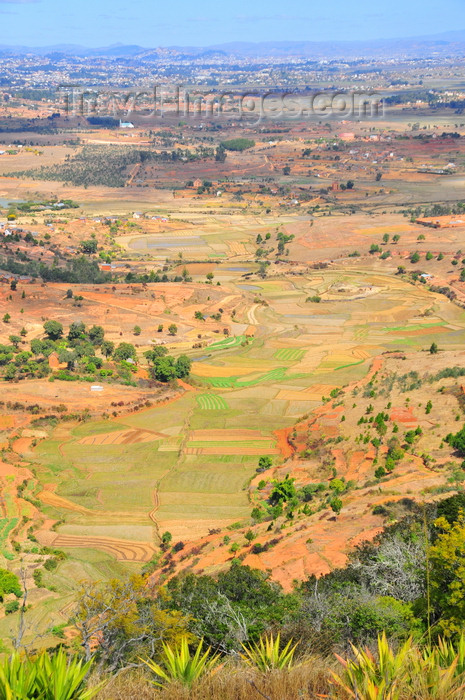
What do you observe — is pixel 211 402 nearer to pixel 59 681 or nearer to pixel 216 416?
pixel 216 416

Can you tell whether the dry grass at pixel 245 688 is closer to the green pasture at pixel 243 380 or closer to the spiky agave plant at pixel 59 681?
the spiky agave plant at pixel 59 681

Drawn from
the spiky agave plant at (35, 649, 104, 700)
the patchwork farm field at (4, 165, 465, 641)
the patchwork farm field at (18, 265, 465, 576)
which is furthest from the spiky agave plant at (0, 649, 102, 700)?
the patchwork farm field at (18, 265, 465, 576)

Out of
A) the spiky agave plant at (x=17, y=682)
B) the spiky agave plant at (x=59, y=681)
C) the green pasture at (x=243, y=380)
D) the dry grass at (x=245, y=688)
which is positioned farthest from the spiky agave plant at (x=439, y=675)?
the green pasture at (x=243, y=380)

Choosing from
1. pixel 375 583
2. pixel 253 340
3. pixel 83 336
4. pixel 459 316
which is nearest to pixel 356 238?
pixel 459 316

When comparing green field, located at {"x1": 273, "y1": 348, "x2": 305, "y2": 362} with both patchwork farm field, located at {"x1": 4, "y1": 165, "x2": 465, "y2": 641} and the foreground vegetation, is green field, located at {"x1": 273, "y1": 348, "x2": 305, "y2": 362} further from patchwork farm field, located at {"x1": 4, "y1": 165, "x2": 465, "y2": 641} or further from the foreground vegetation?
the foreground vegetation

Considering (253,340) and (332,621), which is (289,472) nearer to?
(332,621)
